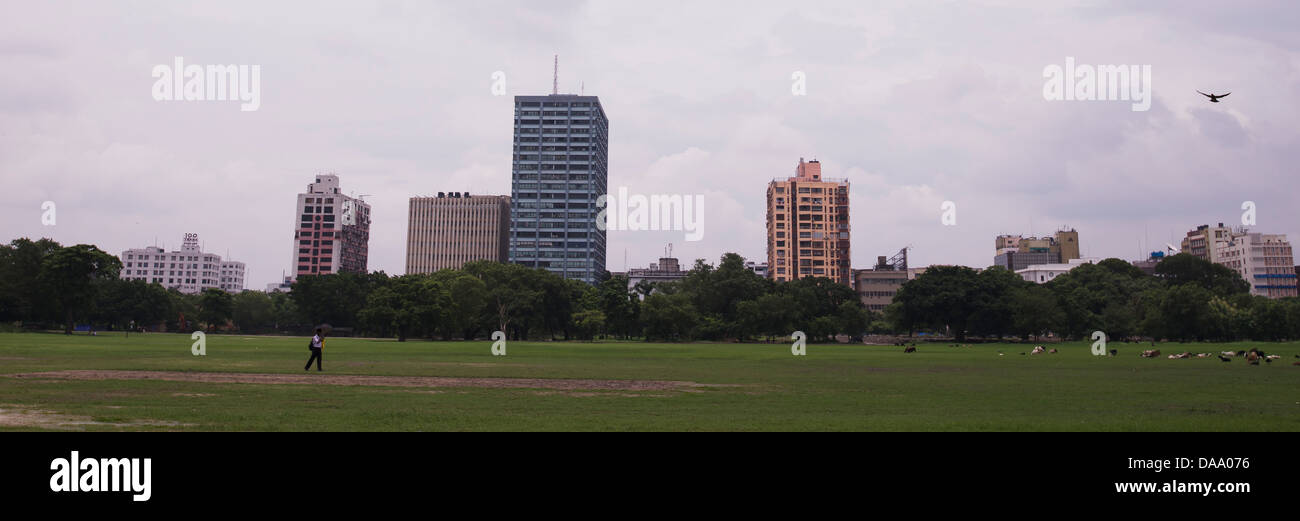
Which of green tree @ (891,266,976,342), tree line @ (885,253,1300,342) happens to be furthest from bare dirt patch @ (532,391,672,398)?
green tree @ (891,266,976,342)

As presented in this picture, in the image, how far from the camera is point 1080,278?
12300 centimetres

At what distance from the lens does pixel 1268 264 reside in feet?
619

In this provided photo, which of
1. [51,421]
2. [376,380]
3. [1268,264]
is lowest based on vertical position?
[376,380]

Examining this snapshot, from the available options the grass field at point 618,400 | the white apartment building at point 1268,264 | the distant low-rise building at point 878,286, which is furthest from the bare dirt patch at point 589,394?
the white apartment building at point 1268,264

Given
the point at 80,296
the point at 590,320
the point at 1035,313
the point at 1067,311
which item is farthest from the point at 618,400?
the point at 1067,311

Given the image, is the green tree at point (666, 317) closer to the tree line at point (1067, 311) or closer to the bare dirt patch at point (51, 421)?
the tree line at point (1067, 311)

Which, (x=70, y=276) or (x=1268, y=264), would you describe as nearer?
(x=70, y=276)

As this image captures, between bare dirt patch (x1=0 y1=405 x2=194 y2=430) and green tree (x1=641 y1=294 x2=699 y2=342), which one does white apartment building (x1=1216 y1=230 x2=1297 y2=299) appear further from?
bare dirt patch (x1=0 y1=405 x2=194 y2=430)

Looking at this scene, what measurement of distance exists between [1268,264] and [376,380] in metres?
238

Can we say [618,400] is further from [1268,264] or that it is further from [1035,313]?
[1268,264]

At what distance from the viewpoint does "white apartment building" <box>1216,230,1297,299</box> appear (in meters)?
187
